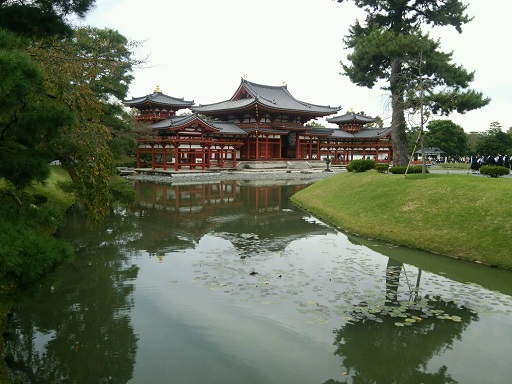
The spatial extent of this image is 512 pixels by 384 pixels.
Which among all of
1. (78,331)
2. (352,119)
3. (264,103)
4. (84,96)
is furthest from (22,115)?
(352,119)

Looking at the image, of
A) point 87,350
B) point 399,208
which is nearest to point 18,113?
point 87,350

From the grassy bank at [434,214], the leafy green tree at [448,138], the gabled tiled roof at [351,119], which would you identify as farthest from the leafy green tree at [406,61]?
the leafy green tree at [448,138]

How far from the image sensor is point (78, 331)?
6777 millimetres

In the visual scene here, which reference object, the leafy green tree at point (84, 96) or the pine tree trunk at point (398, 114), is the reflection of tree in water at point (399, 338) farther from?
the pine tree trunk at point (398, 114)

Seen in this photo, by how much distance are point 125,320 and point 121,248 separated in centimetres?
532

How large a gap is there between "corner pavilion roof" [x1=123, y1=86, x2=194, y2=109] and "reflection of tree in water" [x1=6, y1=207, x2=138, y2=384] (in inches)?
1310

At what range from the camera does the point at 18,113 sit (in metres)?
5.67

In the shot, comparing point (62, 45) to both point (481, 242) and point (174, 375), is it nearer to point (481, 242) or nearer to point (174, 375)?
point (174, 375)

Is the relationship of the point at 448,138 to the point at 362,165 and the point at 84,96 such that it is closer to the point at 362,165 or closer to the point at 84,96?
the point at 362,165

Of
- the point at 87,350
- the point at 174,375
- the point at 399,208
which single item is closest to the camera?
the point at 174,375

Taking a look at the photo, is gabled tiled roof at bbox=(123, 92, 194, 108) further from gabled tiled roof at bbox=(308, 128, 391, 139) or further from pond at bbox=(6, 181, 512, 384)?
pond at bbox=(6, 181, 512, 384)

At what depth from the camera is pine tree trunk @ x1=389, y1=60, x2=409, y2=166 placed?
79.1ft

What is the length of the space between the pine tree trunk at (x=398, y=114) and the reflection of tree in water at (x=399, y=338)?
694 inches

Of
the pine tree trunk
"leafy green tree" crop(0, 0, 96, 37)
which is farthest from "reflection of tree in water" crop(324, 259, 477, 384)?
the pine tree trunk
